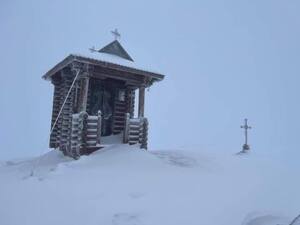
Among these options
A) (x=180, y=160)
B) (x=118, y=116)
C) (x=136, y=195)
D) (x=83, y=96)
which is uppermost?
(x=83, y=96)

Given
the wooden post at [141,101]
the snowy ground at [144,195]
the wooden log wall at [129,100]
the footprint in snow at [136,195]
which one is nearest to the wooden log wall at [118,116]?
the wooden log wall at [129,100]

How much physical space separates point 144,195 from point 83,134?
5.44m

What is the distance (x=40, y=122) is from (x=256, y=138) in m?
118

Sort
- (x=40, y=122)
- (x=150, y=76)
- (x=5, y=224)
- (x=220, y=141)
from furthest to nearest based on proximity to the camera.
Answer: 1. (x=220, y=141)
2. (x=40, y=122)
3. (x=150, y=76)
4. (x=5, y=224)

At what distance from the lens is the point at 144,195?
797cm

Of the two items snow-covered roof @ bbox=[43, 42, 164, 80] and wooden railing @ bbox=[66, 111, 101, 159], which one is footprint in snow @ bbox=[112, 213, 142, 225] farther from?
snow-covered roof @ bbox=[43, 42, 164, 80]

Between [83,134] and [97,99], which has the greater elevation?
[97,99]

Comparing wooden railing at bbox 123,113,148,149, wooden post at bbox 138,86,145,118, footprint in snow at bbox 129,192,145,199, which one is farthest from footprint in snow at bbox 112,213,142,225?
wooden post at bbox 138,86,145,118

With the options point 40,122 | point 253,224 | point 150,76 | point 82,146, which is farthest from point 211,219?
point 40,122

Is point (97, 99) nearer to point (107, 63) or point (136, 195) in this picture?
point (107, 63)

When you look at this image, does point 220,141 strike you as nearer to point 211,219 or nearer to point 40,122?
point 40,122

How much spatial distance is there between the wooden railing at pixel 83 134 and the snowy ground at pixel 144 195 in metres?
0.98

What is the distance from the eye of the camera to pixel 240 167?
12648 millimetres

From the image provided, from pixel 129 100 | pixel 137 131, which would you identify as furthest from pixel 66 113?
pixel 137 131
